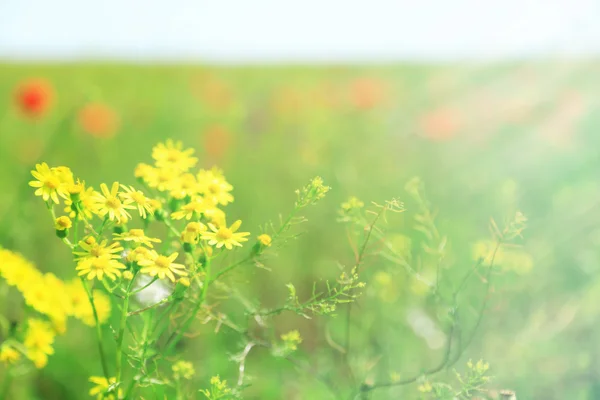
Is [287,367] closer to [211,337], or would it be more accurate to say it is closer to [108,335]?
[211,337]

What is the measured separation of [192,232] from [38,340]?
30 centimetres

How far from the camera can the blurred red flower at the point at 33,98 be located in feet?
5.16

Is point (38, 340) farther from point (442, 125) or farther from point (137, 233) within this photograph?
point (442, 125)

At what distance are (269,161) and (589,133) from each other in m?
0.86

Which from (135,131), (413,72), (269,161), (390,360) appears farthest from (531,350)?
(413,72)

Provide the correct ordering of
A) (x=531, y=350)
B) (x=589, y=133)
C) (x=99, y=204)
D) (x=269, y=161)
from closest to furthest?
(x=99, y=204) < (x=531, y=350) < (x=589, y=133) < (x=269, y=161)

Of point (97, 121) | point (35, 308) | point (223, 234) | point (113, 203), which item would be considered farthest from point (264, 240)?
point (97, 121)

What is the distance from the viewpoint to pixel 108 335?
1297 mm

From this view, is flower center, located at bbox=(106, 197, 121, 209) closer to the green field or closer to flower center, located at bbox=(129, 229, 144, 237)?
flower center, located at bbox=(129, 229, 144, 237)

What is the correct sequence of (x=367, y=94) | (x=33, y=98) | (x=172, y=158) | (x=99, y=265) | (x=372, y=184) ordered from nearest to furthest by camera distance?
(x=99, y=265) < (x=172, y=158) < (x=33, y=98) < (x=372, y=184) < (x=367, y=94)

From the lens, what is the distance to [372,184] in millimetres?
1727

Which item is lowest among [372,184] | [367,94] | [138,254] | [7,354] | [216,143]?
[7,354]

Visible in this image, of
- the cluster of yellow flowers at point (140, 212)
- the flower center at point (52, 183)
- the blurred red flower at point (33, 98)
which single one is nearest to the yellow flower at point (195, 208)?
the cluster of yellow flowers at point (140, 212)

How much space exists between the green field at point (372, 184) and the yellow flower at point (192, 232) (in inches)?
3.8
